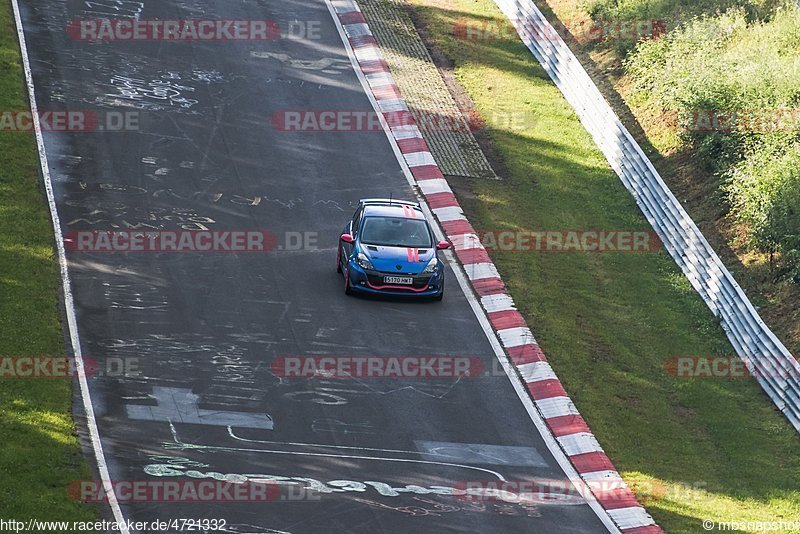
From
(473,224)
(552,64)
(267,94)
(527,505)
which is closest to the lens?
(527,505)

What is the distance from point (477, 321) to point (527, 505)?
19.4ft

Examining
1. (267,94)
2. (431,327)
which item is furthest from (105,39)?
(431,327)

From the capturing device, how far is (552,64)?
33250 mm

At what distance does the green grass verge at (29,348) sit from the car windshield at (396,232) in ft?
19.3

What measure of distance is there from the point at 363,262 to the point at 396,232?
3.81ft

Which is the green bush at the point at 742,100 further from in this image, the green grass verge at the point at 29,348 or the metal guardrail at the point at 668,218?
the green grass verge at the point at 29,348

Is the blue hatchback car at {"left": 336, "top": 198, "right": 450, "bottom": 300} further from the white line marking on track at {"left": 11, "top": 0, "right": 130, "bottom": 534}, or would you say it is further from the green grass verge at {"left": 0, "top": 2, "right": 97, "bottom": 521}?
the green grass verge at {"left": 0, "top": 2, "right": 97, "bottom": 521}

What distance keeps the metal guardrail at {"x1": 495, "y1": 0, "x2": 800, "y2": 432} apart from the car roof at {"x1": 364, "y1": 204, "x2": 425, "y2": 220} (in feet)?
19.3

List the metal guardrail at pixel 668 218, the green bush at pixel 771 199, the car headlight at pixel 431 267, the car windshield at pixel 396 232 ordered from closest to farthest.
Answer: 1. the metal guardrail at pixel 668 218
2. the car headlight at pixel 431 267
3. the car windshield at pixel 396 232
4. the green bush at pixel 771 199

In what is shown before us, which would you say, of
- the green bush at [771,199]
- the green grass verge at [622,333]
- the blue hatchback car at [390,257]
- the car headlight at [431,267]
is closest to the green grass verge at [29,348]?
the blue hatchback car at [390,257]

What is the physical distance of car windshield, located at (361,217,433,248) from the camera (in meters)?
22.9

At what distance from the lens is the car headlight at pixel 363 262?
22.3m

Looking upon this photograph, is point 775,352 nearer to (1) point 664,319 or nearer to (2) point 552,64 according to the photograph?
(1) point 664,319

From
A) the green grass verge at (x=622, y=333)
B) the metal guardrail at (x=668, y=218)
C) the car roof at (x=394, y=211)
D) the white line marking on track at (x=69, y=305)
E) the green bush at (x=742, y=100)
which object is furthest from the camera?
the green bush at (x=742, y=100)
